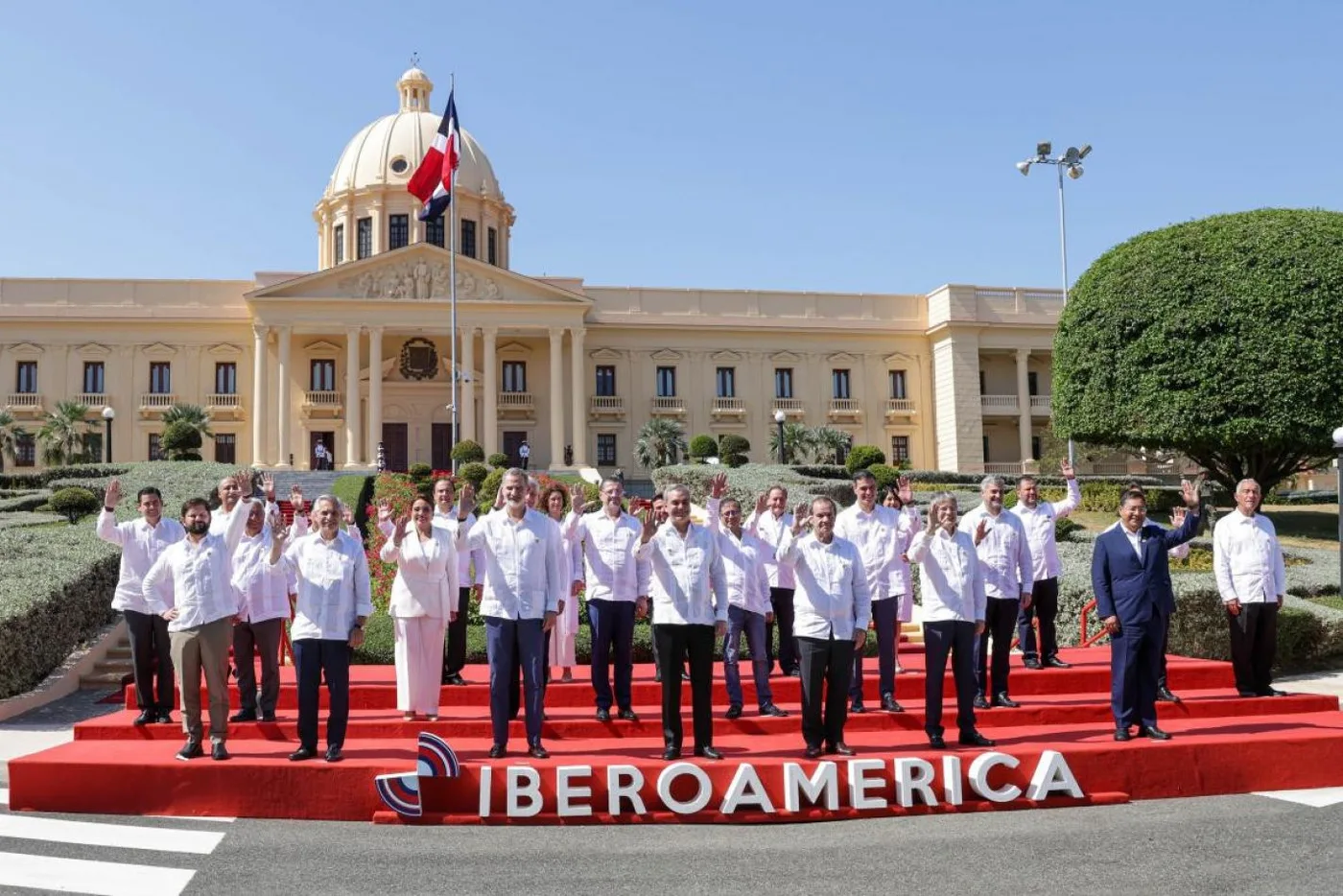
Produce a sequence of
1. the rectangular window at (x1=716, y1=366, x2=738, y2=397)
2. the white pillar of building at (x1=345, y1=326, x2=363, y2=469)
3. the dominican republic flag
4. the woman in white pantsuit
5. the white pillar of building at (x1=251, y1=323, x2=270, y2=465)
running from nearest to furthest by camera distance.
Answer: the woman in white pantsuit
the dominican republic flag
the white pillar of building at (x1=251, y1=323, x2=270, y2=465)
the white pillar of building at (x1=345, y1=326, x2=363, y2=469)
the rectangular window at (x1=716, y1=366, x2=738, y2=397)

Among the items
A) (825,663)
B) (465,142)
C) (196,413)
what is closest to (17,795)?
(825,663)

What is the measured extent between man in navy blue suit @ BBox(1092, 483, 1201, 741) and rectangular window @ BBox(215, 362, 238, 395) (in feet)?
140

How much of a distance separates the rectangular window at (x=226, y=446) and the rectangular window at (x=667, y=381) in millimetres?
17623

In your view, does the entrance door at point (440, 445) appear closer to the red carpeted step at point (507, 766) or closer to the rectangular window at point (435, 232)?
the rectangular window at point (435, 232)

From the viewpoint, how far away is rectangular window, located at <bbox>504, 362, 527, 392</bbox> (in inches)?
1897

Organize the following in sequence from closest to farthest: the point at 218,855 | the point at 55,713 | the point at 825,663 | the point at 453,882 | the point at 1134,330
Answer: the point at 453,882 → the point at 218,855 → the point at 825,663 → the point at 55,713 → the point at 1134,330

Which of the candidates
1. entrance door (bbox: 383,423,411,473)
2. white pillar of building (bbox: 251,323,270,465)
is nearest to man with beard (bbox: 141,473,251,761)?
white pillar of building (bbox: 251,323,270,465)

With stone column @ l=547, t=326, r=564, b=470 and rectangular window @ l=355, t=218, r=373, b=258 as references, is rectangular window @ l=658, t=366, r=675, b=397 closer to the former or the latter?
stone column @ l=547, t=326, r=564, b=470

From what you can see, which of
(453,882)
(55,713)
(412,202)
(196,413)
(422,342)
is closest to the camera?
(453,882)

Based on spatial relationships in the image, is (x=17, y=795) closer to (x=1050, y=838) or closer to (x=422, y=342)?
(x=1050, y=838)

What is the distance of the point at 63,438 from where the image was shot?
39.8 metres

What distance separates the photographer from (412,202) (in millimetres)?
51781

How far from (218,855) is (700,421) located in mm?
42421

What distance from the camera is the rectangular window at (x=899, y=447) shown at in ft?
164
